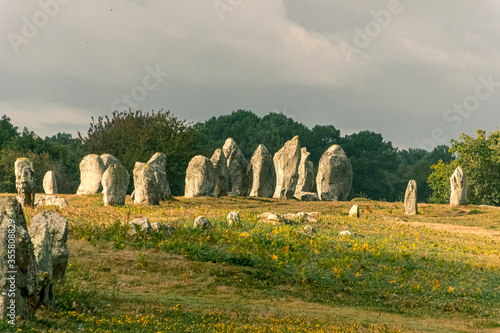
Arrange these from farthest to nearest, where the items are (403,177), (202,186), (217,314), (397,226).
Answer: (403,177)
(202,186)
(397,226)
(217,314)

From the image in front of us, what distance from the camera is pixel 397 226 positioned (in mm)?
29359

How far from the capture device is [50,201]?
3400 centimetres

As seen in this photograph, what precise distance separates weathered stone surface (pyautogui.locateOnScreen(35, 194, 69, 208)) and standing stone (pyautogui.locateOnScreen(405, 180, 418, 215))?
18.8 metres

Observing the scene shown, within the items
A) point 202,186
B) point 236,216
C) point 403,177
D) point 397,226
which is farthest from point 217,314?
point 403,177

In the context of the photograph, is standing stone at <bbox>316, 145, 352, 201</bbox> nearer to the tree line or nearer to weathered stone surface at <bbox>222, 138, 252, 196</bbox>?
weathered stone surface at <bbox>222, 138, 252, 196</bbox>

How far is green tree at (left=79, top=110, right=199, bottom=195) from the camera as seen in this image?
53.2 metres

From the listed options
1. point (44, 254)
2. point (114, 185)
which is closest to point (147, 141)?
point (114, 185)

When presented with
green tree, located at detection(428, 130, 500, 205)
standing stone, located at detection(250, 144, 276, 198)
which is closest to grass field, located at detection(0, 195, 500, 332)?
standing stone, located at detection(250, 144, 276, 198)

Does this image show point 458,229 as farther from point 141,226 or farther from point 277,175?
point 277,175

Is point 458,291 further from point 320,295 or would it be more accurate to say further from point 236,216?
point 236,216

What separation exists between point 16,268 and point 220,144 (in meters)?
66.1

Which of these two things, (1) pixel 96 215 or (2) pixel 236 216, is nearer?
(2) pixel 236 216

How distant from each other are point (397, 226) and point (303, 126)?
5539 centimetres

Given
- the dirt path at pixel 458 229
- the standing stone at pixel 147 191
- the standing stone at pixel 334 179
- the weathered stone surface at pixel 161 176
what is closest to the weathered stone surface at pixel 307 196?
the standing stone at pixel 334 179
